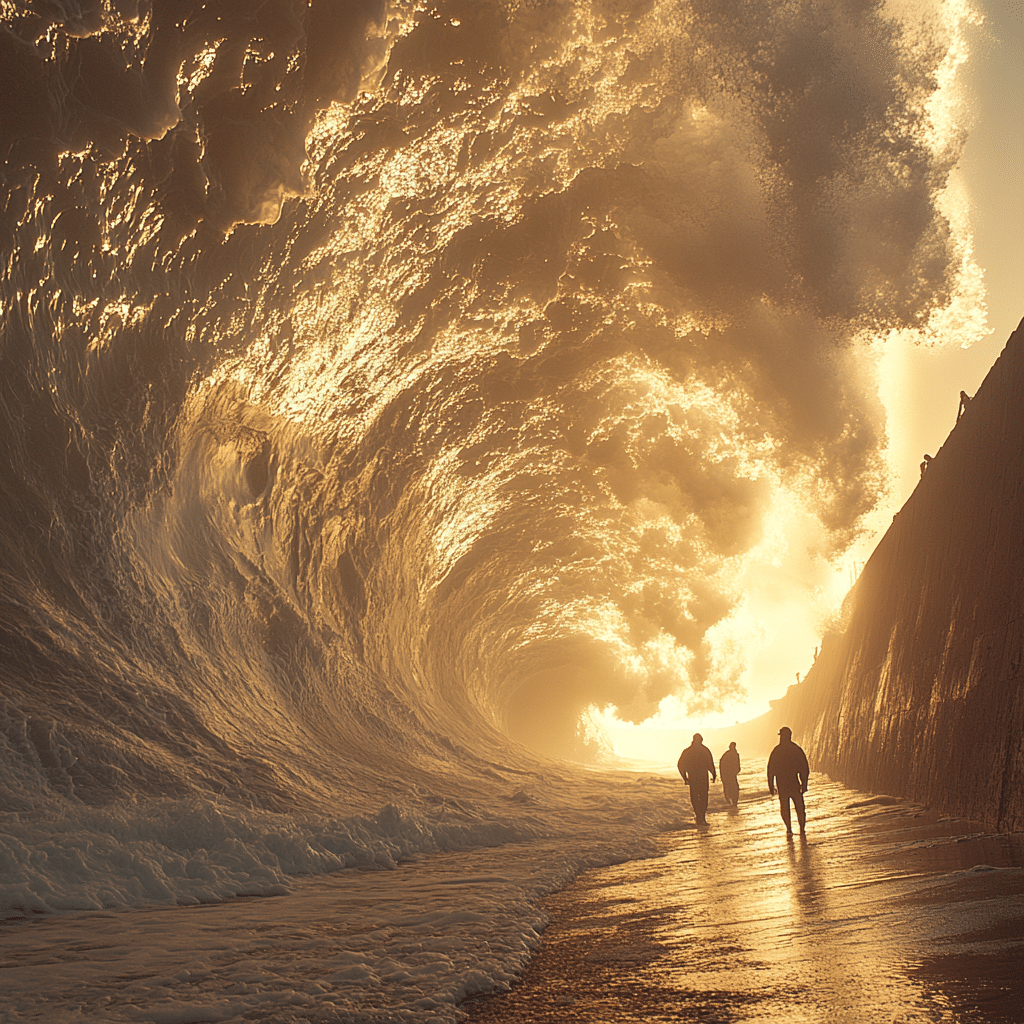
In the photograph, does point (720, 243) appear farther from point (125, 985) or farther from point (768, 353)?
point (125, 985)

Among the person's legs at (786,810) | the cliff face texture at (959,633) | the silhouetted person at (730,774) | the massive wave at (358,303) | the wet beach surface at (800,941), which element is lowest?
the silhouetted person at (730,774)

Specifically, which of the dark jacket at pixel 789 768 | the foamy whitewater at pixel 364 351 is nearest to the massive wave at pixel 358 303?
the foamy whitewater at pixel 364 351

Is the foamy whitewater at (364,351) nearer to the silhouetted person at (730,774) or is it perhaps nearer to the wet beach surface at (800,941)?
the wet beach surface at (800,941)

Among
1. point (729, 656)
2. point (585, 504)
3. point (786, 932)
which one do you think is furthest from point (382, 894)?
point (729, 656)

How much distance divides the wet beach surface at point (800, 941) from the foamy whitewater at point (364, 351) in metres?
0.48

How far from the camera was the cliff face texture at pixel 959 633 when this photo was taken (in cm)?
724

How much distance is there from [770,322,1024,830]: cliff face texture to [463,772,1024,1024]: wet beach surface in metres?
0.84

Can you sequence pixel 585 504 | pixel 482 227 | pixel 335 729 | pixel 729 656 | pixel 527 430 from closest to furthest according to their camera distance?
pixel 482 227, pixel 335 729, pixel 527 430, pixel 585 504, pixel 729 656

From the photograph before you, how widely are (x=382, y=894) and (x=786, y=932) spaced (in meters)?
3.73

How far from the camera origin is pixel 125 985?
4.05 metres

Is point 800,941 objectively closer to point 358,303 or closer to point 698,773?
point 698,773

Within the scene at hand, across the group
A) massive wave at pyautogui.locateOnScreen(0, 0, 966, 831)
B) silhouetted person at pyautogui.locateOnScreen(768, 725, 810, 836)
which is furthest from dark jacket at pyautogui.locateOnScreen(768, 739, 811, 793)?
massive wave at pyautogui.locateOnScreen(0, 0, 966, 831)


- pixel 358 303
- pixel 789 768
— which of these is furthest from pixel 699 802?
pixel 358 303

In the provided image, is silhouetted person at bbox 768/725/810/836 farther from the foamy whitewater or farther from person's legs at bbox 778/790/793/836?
the foamy whitewater
